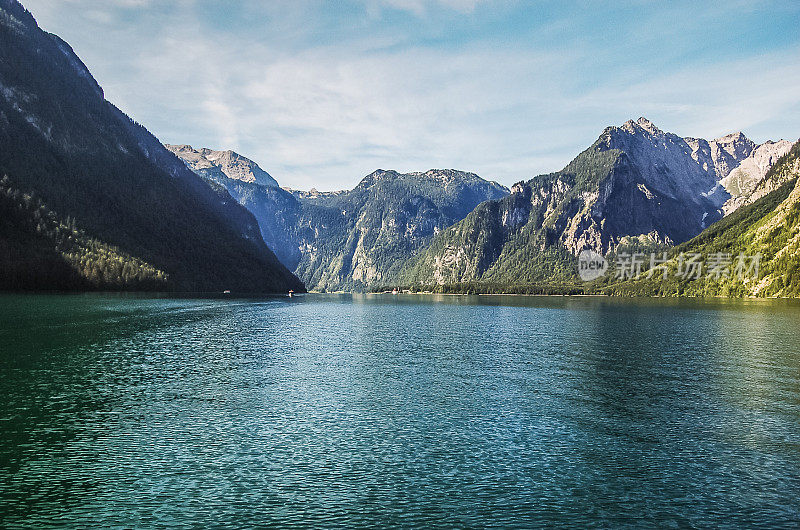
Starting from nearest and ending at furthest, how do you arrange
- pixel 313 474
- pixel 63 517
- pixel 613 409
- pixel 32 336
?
1. pixel 63 517
2. pixel 313 474
3. pixel 613 409
4. pixel 32 336

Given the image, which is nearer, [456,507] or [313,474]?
[456,507]

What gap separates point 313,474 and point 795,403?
51019 mm

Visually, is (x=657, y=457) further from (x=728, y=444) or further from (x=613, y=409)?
(x=613, y=409)

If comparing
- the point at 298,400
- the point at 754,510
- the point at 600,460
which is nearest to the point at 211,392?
the point at 298,400

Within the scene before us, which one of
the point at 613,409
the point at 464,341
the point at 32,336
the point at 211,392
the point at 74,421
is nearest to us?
the point at 74,421

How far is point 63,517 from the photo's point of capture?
84.5 ft

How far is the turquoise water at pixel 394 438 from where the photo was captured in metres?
27.5

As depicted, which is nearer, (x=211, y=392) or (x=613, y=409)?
(x=613, y=409)

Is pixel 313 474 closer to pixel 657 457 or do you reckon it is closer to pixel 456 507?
pixel 456 507

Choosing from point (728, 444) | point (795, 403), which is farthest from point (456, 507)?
point (795, 403)

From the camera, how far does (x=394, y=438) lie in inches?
1587

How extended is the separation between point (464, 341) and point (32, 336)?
82.5m

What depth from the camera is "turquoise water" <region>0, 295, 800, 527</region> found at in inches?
1084

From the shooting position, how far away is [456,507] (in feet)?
91.0
